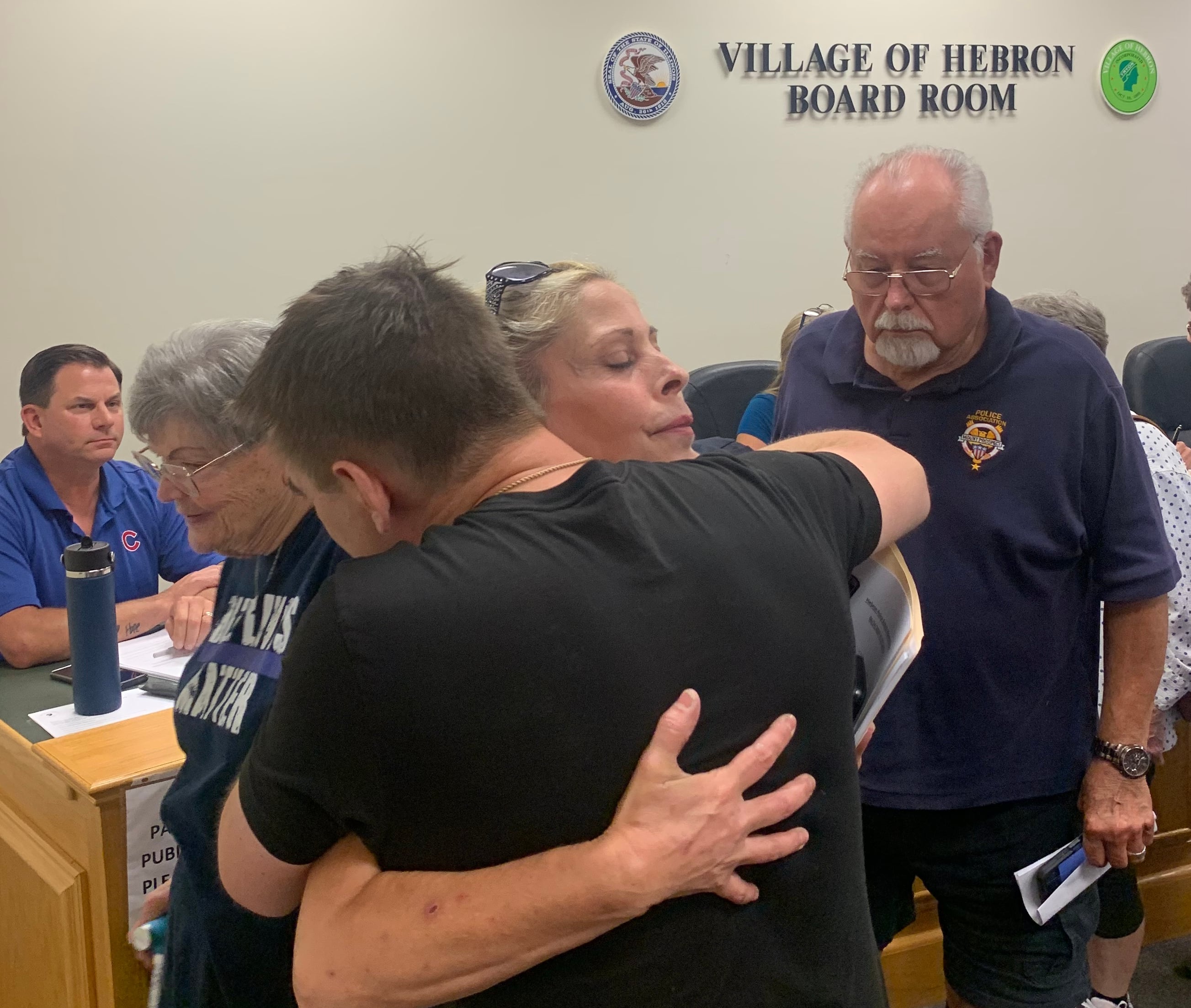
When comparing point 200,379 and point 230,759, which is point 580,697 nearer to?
point 230,759

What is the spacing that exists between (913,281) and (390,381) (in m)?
0.99

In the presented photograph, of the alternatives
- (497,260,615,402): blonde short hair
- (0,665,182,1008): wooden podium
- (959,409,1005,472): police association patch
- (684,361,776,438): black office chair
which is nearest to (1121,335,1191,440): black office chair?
(684,361,776,438): black office chair

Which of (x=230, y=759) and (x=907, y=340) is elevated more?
(x=907, y=340)

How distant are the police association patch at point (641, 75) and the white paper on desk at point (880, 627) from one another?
3283 mm

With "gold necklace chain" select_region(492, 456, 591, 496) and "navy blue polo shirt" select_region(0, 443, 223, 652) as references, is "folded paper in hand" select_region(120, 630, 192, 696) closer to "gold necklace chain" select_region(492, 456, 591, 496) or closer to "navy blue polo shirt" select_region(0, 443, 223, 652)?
"navy blue polo shirt" select_region(0, 443, 223, 652)

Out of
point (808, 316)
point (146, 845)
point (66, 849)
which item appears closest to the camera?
point (146, 845)

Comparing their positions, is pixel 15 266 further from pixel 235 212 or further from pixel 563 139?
pixel 563 139

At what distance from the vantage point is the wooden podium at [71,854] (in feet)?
4.83

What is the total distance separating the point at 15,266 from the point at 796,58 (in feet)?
9.81

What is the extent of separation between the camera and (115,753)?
1526 mm

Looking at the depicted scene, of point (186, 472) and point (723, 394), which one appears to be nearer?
point (186, 472)

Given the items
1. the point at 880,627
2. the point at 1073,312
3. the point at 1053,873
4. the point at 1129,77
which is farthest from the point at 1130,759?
the point at 1129,77

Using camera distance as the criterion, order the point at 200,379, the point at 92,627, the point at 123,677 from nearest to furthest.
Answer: the point at 200,379 < the point at 92,627 < the point at 123,677

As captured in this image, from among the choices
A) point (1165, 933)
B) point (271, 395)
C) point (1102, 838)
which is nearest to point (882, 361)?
point (1102, 838)
